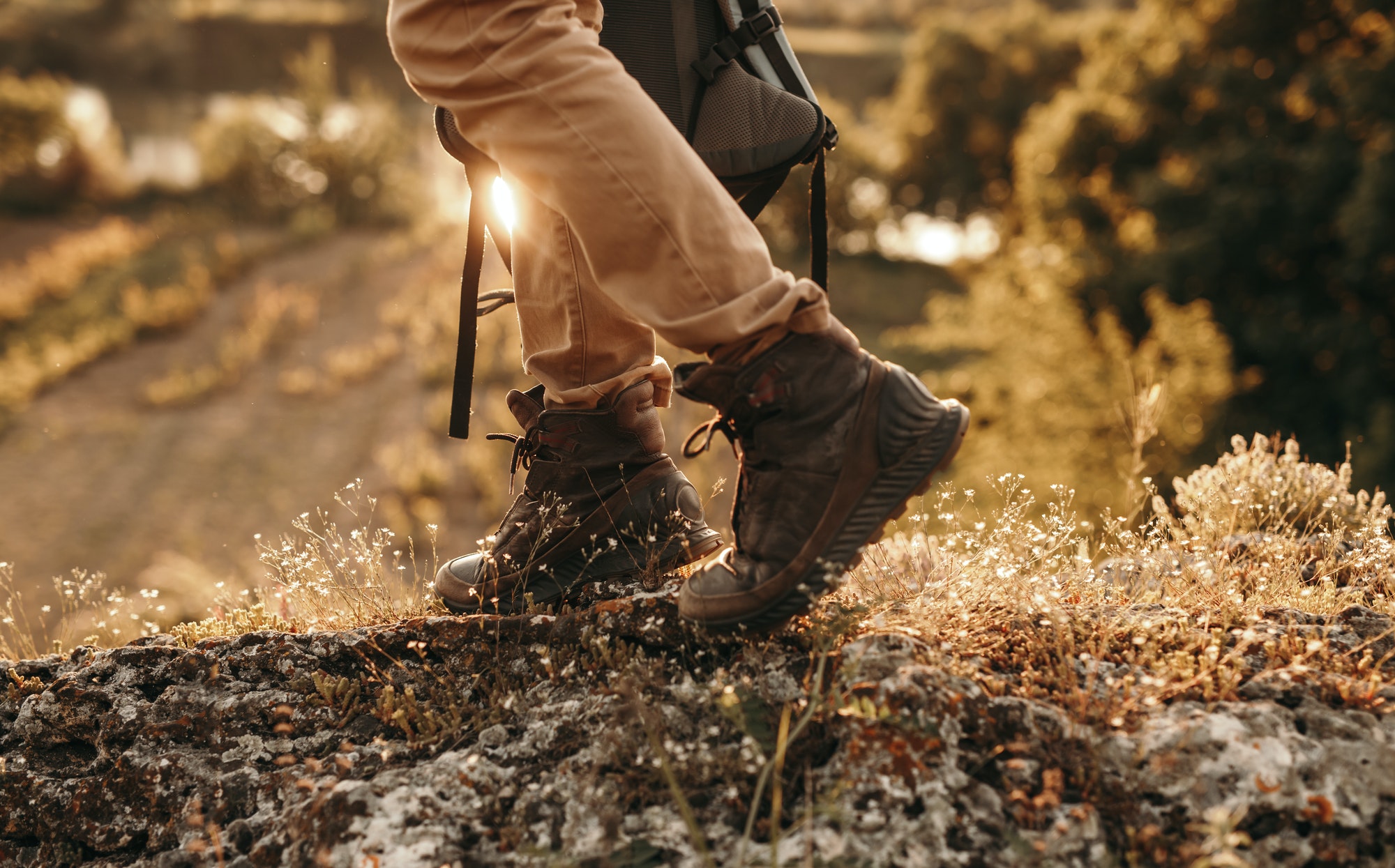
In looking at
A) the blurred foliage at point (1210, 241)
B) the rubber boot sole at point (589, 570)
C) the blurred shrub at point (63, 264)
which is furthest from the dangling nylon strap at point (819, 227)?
the blurred shrub at point (63, 264)

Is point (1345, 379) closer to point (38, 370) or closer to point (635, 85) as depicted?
point (635, 85)

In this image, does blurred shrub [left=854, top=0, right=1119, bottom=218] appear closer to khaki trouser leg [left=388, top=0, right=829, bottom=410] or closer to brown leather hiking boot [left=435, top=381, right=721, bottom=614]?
brown leather hiking boot [left=435, top=381, right=721, bottom=614]

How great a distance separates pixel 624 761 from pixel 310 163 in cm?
1783

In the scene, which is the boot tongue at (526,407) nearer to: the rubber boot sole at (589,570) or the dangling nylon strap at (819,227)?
the rubber boot sole at (589,570)

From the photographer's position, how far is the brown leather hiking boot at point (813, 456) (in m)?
1.54

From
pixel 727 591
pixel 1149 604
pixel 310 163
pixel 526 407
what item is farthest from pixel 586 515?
pixel 310 163

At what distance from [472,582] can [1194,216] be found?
8524mm

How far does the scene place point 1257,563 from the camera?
7.19 feet

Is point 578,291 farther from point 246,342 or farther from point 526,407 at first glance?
point 246,342

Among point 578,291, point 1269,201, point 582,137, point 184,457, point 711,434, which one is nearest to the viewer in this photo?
point 582,137

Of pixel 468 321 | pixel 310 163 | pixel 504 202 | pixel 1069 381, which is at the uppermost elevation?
pixel 310 163

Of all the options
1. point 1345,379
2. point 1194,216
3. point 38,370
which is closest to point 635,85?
point 1345,379

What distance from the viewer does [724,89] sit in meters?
1.81

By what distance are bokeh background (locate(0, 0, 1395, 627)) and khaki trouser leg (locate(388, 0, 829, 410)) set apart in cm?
148
